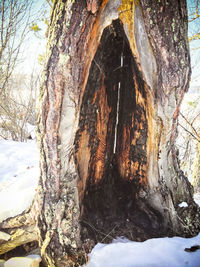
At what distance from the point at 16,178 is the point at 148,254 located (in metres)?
2.63

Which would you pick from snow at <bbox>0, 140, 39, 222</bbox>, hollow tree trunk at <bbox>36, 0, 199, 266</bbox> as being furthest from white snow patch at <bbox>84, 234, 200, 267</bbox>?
snow at <bbox>0, 140, 39, 222</bbox>

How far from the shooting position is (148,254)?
1.09 metres

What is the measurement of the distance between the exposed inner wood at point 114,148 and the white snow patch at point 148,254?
19cm

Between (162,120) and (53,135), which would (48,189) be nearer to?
(53,135)

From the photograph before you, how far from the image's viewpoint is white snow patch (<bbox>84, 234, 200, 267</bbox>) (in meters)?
1.02

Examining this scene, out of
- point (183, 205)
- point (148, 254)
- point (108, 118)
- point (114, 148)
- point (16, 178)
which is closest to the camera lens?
point (148, 254)

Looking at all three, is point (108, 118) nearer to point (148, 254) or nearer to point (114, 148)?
point (114, 148)

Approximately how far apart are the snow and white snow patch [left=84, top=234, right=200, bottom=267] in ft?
2.86

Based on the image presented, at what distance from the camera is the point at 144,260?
41.5 inches

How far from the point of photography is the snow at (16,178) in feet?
5.15

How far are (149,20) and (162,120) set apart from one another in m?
0.70

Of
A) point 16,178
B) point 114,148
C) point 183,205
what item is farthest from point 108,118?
point 16,178

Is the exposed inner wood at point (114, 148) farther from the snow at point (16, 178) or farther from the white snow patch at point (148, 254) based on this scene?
the snow at point (16, 178)

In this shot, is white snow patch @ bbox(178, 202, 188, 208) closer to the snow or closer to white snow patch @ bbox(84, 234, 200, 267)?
white snow patch @ bbox(84, 234, 200, 267)
